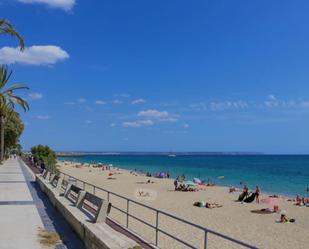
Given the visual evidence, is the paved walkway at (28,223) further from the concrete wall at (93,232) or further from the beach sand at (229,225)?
the beach sand at (229,225)

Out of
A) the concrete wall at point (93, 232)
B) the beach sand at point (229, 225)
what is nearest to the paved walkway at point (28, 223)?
the concrete wall at point (93, 232)

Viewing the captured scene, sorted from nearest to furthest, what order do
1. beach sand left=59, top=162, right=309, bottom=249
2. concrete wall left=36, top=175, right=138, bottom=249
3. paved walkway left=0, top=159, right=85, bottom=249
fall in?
concrete wall left=36, top=175, right=138, bottom=249 < paved walkway left=0, top=159, right=85, bottom=249 < beach sand left=59, top=162, right=309, bottom=249

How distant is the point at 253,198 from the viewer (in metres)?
29.9

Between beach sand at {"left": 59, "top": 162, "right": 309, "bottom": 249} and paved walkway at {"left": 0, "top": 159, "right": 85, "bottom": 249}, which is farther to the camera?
beach sand at {"left": 59, "top": 162, "right": 309, "bottom": 249}

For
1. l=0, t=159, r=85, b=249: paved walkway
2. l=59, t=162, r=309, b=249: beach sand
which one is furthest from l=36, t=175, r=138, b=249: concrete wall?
l=59, t=162, r=309, b=249: beach sand

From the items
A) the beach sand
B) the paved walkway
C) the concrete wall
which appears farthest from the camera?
the beach sand

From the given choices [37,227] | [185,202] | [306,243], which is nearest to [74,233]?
[37,227]

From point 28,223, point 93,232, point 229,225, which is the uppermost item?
point 93,232

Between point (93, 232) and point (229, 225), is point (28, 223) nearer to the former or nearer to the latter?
point (93, 232)

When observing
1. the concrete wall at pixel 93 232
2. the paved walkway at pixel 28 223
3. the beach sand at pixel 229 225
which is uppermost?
the concrete wall at pixel 93 232

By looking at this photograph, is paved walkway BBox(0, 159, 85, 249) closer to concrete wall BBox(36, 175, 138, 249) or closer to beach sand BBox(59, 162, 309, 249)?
concrete wall BBox(36, 175, 138, 249)

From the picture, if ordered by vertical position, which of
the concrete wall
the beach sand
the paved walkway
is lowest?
the beach sand

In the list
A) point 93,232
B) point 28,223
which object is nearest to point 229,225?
point 28,223

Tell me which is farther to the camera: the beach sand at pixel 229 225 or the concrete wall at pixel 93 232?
the beach sand at pixel 229 225
